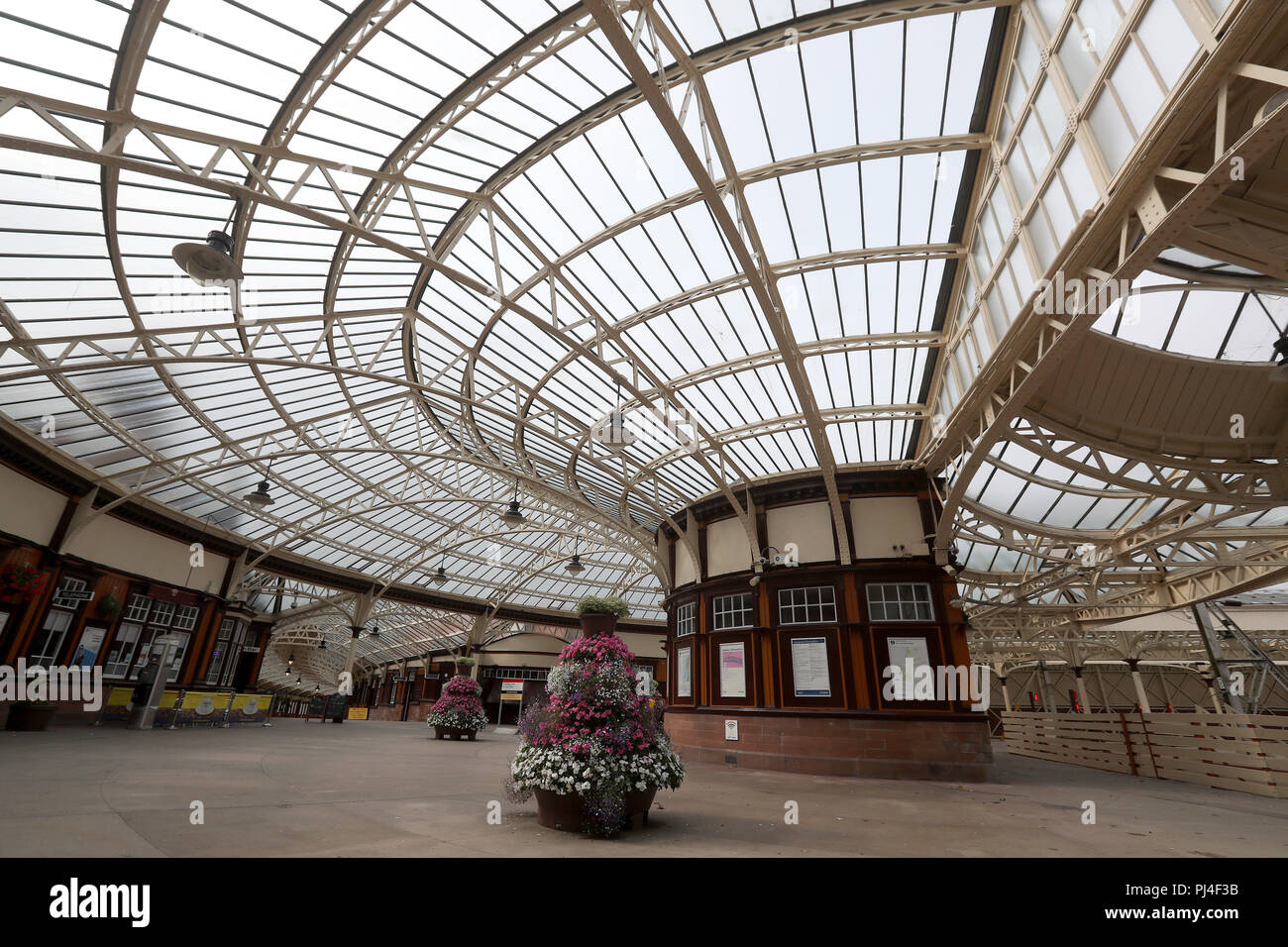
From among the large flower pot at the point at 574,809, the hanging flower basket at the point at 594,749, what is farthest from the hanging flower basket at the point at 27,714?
the large flower pot at the point at 574,809

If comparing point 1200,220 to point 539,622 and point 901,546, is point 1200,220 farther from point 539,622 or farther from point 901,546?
point 539,622

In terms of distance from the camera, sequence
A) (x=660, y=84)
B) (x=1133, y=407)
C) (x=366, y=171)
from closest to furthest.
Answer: (x=660, y=84)
(x=366, y=171)
(x=1133, y=407)

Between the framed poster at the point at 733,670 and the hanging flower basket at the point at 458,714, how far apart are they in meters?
14.4

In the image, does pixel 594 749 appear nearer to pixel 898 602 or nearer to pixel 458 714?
pixel 898 602

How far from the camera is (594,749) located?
7.75m

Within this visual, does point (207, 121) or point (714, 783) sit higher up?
point (207, 121)

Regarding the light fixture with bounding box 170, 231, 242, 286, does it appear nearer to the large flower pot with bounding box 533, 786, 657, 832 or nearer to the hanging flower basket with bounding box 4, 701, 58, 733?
the large flower pot with bounding box 533, 786, 657, 832

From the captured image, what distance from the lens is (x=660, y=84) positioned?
26.5 feet

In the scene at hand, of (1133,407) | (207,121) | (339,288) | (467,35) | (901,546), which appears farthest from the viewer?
(901,546)

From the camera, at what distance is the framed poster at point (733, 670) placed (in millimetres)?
20062

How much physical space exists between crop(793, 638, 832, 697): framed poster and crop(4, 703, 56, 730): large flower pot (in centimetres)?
2347

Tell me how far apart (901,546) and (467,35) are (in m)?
17.8

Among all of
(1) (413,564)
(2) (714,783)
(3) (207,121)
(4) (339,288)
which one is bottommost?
(2) (714,783)
